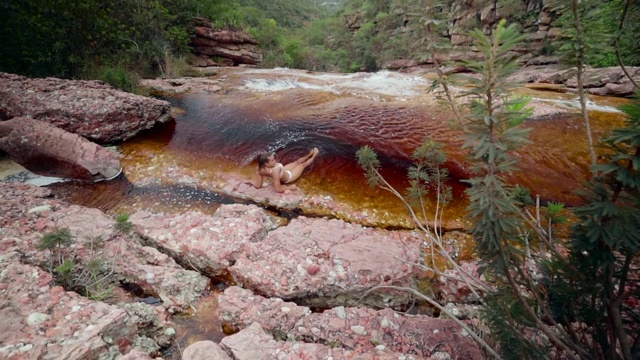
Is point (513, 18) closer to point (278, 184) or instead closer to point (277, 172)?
point (277, 172)

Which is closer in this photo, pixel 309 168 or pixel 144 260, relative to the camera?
pixel 144 260

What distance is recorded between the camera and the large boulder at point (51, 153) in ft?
18.8

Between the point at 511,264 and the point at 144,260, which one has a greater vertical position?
the point at 511,264

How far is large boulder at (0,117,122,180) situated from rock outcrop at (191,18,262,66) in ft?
42.6

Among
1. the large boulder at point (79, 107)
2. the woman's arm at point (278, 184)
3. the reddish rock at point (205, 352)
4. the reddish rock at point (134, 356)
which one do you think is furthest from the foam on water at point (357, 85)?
the reddish rock at point (134, 356)

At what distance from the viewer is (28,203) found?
4422 mm

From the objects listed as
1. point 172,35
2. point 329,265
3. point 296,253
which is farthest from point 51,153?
point 172,35

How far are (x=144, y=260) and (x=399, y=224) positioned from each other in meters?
3.68

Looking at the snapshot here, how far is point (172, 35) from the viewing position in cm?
1462

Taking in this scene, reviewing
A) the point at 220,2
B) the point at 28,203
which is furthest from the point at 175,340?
the point at 220,2

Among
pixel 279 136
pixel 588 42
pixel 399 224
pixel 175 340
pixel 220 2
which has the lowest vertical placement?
pixel 175 340

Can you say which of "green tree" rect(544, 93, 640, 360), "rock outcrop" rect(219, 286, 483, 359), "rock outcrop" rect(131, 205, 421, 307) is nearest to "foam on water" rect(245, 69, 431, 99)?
"rock outcrop" rect(131, 205, 421, 307)

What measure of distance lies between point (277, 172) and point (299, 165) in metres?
0.60

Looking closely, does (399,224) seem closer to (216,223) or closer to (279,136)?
(216,223)
